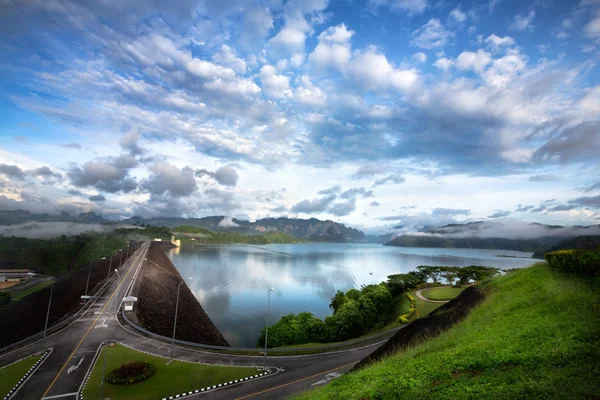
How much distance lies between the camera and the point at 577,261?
16.8 m

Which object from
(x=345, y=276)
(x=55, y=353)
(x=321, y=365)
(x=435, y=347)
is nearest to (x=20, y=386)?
(x=55, y=353)

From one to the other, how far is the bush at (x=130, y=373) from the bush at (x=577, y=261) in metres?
36.5

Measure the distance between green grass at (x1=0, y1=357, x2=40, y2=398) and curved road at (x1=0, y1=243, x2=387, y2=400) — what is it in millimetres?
1049

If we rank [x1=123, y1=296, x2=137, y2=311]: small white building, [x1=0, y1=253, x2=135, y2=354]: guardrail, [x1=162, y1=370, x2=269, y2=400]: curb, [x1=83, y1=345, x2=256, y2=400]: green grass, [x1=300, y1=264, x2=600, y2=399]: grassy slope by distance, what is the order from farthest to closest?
[x1=123, y1=296, x2=137, y2=311]: small white building < [x1=0, y1=253, x2=135, y2=354]: guardrail < [x1=83, y1=345, x2=256, y2=400]: green grass < [x1=162, y1=370, x2=269, y2=400]: curb < [x1=300, y1=264, x2=600, y2=399]: grassy slope

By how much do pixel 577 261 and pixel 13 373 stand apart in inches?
1936

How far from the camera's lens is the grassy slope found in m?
8.97

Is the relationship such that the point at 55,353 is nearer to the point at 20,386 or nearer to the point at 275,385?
the point at 20,386

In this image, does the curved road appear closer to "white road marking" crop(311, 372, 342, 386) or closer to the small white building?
"white road marking" crop(311, 372, 342, 386)

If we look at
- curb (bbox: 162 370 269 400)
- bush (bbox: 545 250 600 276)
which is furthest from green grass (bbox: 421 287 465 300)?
curb (bbox: 162 370 269 400)

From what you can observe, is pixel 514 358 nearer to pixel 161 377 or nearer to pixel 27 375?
pixel 161 377

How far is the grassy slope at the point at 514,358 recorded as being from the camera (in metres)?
8.97

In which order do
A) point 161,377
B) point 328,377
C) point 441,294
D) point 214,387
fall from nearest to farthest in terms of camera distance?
point 214,387
point 161,377
point 328,377
point 441,294

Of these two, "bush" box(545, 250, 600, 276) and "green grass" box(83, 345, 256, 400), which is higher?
"bush" box(545, 250, 600, 276)

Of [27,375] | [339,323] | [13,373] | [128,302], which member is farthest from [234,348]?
[128,302]
